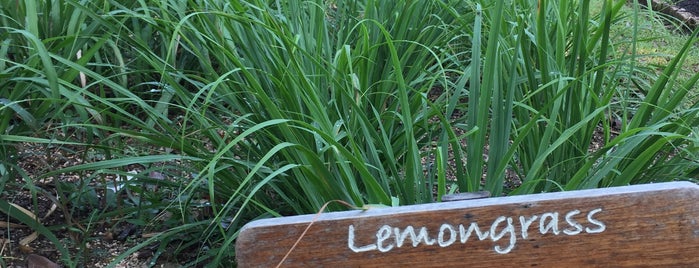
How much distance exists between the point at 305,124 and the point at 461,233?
527 mm

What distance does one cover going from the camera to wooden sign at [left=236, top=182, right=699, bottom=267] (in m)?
1.37

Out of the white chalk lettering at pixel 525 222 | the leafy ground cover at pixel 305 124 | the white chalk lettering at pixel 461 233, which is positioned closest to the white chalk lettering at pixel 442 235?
the white chalk lettering at pixel 461 233

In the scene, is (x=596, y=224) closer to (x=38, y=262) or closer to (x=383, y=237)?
(x=383, y=237)

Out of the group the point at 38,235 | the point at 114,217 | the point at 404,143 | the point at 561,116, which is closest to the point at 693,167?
the point at 561,116

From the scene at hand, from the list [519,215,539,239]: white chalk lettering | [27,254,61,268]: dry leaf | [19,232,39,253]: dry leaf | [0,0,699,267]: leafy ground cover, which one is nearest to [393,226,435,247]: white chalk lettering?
[519,215,539,239]: white chalk lettering

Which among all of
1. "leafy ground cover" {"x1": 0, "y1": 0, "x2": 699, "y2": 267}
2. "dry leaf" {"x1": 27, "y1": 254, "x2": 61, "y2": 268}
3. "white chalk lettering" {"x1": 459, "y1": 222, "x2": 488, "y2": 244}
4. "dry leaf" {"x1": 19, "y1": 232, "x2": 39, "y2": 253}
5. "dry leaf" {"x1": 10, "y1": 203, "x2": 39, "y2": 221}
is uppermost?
"white chalk lettering" {"x1": 459, "y1": 222, "x2": 488, "y2": 244}

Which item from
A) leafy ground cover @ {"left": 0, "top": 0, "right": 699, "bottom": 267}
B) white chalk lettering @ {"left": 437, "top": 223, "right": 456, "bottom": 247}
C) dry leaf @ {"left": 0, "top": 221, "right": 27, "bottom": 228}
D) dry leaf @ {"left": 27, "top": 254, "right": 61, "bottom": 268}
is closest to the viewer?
white chalk lettering @ {"left": 437, "top": 223, "right": 456, "bottom": 247}

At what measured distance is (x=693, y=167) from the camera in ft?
7.41

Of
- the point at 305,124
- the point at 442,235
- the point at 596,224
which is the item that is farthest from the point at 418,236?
the point at 305,124

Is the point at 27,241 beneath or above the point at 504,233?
beneath

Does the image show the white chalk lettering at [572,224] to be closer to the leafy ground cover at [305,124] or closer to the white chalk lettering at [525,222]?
the white chalk lettering at [525,222]

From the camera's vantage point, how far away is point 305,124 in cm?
180

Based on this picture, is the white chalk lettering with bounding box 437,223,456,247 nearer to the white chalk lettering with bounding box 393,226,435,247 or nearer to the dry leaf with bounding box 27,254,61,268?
the white chalk lettering with bounding box 393,226,435,247

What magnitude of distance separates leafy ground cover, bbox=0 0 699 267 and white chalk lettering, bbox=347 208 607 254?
423mm
